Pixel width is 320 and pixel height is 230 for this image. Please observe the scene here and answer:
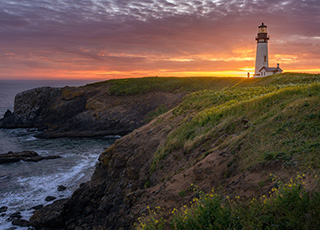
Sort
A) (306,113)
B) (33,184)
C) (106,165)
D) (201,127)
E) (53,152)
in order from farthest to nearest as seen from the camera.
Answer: (53,152) < (33,184) < (106,165) < (201,127) < (306,113)

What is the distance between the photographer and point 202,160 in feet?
37.9

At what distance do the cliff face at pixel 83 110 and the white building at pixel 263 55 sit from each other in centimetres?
1988

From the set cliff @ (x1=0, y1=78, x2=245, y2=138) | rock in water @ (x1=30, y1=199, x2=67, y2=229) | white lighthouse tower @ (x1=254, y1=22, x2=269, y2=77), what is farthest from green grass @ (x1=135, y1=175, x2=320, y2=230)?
white lighthouse tower @ (x1=254, y1=22, x2=269, y2=77)

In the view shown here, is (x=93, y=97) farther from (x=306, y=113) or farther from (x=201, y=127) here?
(x=306, y=113)

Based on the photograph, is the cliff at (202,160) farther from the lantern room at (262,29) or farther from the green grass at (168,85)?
the green grass at (168,85)

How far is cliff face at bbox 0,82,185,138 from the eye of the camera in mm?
54706

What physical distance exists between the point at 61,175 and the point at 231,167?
80.4ft

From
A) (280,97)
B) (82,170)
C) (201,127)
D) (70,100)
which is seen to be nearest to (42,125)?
(70,100)

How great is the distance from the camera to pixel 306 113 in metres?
11.1

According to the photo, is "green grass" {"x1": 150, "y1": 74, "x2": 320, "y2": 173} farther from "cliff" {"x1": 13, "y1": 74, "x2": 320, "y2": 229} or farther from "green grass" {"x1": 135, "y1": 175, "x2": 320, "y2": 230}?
"green grass" {"x1": 135, "y1": 175, "x2": 320, "y2": 230}

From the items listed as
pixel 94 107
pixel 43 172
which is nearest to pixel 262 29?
pixel 94 107

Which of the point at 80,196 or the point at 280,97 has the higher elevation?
the point at 280,97

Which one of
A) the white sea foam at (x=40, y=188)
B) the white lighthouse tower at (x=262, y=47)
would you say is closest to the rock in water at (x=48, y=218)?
the white sea foam at (x=40, y=188)

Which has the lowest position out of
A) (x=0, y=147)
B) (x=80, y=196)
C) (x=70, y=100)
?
(x=0, y=147)
